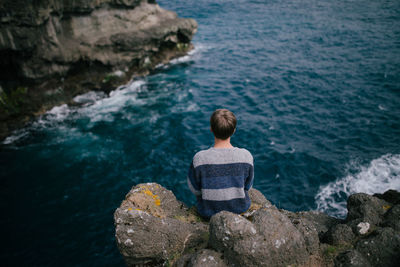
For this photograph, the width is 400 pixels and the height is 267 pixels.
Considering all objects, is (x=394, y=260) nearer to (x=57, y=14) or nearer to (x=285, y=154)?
(x=285, y=154)

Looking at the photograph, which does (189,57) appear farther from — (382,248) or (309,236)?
(382,248)

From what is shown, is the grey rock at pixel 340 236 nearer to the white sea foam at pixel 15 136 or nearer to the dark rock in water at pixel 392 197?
the dark rock in water at pixel 392 197

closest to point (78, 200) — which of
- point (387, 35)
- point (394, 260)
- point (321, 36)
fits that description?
point (394, 260)

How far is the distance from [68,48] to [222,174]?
22815mm

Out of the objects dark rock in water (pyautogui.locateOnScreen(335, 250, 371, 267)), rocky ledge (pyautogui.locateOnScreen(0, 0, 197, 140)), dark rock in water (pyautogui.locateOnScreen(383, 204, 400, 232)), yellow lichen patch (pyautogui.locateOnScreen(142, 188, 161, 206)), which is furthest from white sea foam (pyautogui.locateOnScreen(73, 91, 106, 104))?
dark rock in water (pyautogui.locateOnScreen(383, 204, 400, 232))

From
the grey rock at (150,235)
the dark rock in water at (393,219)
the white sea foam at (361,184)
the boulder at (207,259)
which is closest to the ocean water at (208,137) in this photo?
the white sea foam at (361,184)

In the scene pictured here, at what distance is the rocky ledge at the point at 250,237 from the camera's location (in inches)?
153

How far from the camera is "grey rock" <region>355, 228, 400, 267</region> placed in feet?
12.8

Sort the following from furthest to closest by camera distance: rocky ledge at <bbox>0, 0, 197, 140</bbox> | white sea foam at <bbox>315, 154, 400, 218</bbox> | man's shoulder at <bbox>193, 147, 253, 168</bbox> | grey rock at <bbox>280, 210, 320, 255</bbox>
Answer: rocky ledge at <bbox>0, 0, 197, 140</bbox> < white sea foam at <bbox>315, 154, 400, 218</bbox> < man's shoulder at <bbox>193, 147, 253, 168</bbox> < grey rock at <bbox>280, 210, 320, 255</bbox>

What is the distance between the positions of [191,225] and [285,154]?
11651 mm

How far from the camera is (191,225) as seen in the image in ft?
16.8

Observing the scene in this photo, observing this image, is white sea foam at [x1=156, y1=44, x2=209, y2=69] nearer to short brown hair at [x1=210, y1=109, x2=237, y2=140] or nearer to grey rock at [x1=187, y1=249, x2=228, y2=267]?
short brown hair at [x1=210, y1=109, x2=237, y2=140]

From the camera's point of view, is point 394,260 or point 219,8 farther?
point 219,8

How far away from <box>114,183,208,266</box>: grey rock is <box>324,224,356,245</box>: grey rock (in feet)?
7.86
